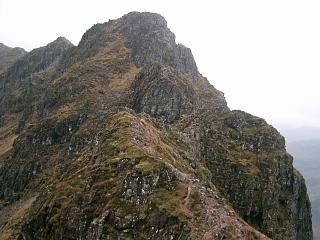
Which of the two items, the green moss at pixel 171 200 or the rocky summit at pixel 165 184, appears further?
the rocky summit at pixel 165 184

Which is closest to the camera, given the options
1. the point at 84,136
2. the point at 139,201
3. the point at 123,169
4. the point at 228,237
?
the point at 228,237

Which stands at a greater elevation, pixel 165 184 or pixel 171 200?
pixel 165 184

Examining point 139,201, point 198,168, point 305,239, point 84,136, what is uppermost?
point 84,136

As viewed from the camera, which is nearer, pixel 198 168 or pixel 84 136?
pixel 198 168

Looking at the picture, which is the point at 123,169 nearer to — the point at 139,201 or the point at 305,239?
the point at 139,201

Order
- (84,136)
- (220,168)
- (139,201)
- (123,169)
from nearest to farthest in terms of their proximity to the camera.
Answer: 1. (139,201)
2. (123,169)
3. (220,168)
4. (84,136)

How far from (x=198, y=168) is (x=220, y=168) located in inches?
1188

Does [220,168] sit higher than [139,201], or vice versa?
[220,168]

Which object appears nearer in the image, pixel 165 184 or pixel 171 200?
pixel 171 200

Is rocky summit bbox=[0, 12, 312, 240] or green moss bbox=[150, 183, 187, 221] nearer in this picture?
green moss bbox=[150, 183, 187, 221]

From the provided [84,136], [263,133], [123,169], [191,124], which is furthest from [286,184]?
[123,169]

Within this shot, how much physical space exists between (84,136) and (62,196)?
73.9m

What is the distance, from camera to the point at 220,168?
17212cm

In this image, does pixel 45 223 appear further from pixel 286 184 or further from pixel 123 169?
pixel 286 184
